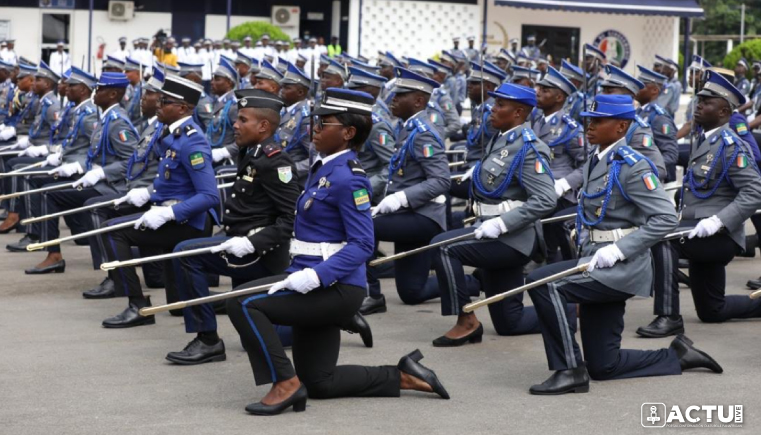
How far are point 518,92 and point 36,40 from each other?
33.2m

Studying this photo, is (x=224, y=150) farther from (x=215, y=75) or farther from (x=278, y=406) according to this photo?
(x=278, y=406)

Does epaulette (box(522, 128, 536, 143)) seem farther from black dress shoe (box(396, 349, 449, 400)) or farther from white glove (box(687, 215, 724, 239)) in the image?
black dress shoe (box(396, 349, 449, 400))

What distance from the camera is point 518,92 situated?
8.07 meters

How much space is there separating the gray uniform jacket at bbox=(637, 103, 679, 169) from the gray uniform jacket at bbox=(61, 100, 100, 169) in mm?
5268

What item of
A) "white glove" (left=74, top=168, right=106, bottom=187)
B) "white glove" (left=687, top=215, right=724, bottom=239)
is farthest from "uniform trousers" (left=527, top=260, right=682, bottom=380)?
"white glove" (left=74, top=168, right=106, bottom=187)

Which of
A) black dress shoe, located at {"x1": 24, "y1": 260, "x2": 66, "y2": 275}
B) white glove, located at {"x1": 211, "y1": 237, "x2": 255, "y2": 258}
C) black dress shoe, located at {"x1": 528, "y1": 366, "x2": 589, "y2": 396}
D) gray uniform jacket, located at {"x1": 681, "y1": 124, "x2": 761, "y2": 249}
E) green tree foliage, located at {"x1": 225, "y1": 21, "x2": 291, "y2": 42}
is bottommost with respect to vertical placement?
black dress shoe, located at {"x1": 24, "y1": 260, "x2": 66, "y2": 275}

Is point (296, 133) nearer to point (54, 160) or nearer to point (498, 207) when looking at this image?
point (54, 160)

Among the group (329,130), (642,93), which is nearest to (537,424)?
(329,130)

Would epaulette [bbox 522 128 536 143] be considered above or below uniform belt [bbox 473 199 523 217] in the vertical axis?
Answer: above

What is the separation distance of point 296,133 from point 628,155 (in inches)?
181

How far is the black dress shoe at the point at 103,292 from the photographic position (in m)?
10.0

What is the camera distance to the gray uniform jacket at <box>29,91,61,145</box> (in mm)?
13984

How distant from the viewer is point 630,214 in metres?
6.99

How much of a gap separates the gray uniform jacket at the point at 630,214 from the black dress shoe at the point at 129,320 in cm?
337
